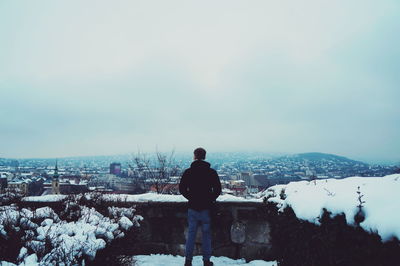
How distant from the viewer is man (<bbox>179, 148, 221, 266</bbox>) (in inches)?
171

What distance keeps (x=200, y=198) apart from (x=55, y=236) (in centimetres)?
219

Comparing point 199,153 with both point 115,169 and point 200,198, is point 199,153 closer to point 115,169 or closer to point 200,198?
point 200,198

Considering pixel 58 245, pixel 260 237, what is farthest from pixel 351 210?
pixel 260 237

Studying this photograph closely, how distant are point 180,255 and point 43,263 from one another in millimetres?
3679

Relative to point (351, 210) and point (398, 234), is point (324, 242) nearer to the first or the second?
point (351, 210)

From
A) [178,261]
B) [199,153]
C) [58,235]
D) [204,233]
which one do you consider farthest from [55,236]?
[178,261]

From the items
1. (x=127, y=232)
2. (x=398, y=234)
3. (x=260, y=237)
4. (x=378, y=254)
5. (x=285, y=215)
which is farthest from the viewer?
(x=260, y=237)

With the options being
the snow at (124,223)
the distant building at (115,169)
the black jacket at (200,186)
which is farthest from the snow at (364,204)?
the distant building at (115,169)

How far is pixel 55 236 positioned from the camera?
2512mm

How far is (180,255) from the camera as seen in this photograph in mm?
5453

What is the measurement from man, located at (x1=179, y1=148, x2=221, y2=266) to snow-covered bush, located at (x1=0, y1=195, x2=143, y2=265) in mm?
1276

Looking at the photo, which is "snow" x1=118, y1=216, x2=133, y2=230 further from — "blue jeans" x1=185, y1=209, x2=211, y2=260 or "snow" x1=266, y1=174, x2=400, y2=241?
"snow" x1=266, y1=174, x2=400, y2=241

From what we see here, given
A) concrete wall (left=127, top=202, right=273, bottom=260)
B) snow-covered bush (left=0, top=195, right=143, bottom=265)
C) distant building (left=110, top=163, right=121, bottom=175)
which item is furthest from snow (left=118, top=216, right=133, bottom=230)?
Answer: distant building (left=110, top=163, right=121, bottom=175)

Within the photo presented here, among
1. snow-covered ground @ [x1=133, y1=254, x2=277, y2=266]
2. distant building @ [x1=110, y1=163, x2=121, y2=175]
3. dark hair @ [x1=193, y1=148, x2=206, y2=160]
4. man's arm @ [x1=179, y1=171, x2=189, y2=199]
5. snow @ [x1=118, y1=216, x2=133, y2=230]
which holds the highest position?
dark hair @ [x1=193, y1=148, x2=206, y2=160]
